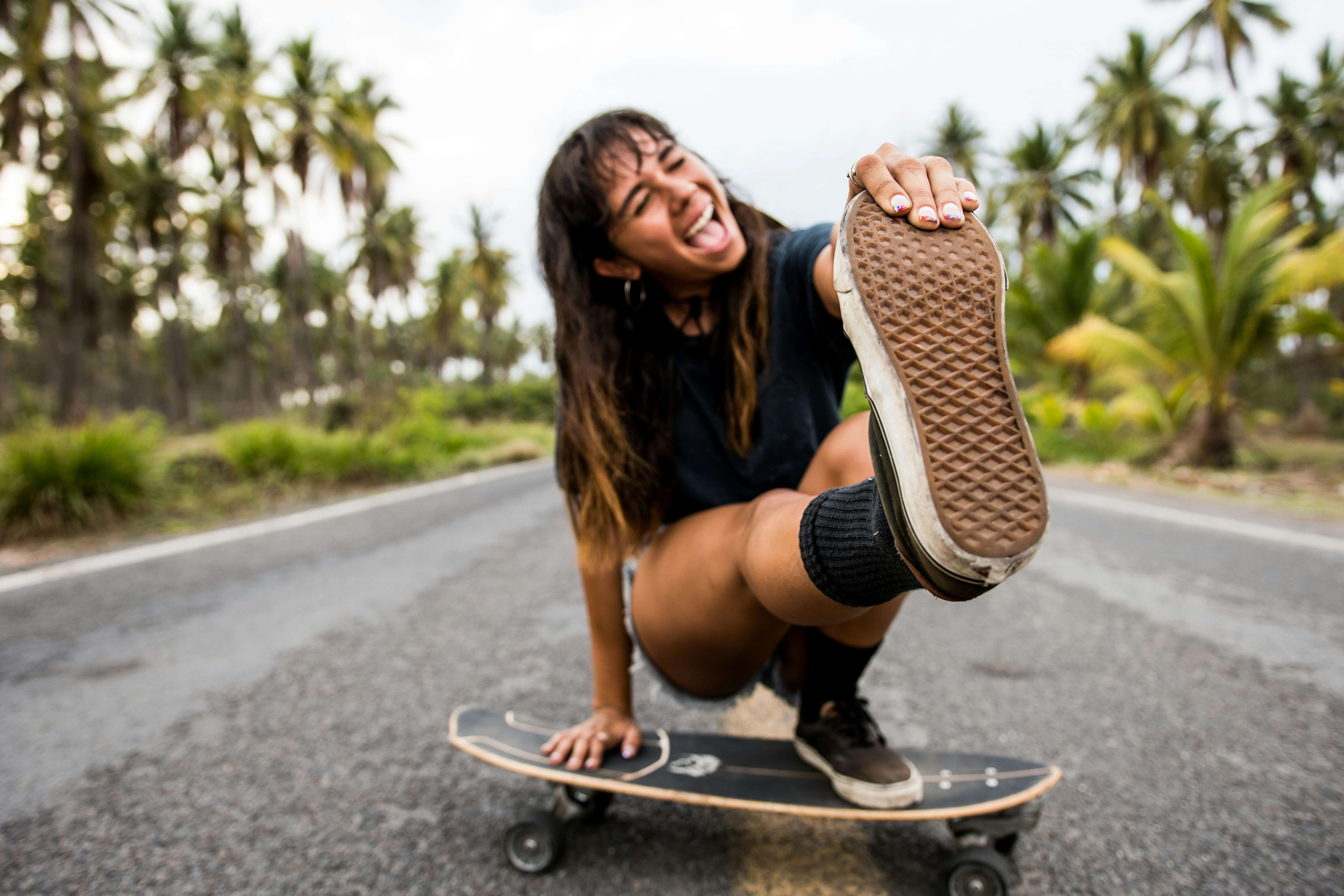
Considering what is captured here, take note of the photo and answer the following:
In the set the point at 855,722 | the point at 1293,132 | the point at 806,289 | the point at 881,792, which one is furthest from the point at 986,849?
the point at 1293,132

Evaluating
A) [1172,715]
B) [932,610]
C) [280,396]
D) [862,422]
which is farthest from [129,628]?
[280,396]

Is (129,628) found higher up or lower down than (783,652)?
lower down

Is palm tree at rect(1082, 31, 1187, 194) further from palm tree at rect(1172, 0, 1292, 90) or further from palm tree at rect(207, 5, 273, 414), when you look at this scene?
palm tree at rect(207, 5, 273, 414)

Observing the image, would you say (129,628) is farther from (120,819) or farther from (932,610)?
(932,610)

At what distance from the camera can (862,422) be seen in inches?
50.6

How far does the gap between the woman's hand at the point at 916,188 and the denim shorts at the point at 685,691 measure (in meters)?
0.96

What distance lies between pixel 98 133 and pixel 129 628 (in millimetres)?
18476

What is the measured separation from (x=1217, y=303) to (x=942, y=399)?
11.1 meters

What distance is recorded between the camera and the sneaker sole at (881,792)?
1297 millimetres

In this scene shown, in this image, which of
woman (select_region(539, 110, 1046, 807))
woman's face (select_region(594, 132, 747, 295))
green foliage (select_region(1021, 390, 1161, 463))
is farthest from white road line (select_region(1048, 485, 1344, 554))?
woman's face (select_region(594, 132, 747, 295))

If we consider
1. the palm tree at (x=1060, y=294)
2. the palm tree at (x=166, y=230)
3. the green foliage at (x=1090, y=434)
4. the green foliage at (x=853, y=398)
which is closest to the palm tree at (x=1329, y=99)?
the palm tree at (x=1060, y=294)

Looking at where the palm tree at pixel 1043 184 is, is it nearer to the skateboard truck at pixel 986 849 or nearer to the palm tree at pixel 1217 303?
the palm tree at pixel 1217 303

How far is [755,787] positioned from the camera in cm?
140

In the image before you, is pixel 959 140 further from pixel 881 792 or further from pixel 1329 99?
pixel 881 792
